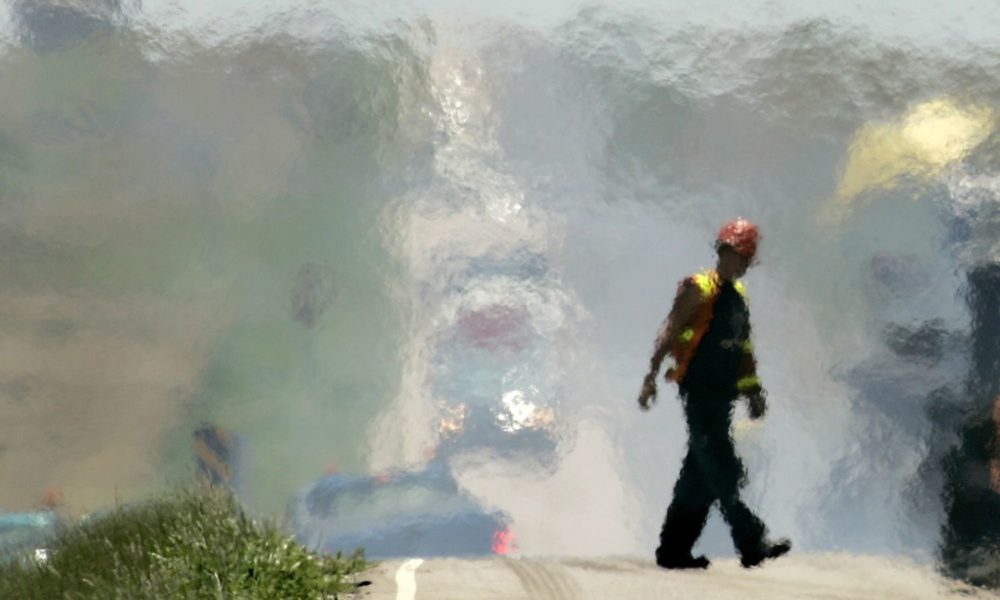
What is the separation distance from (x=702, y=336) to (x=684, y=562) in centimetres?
111

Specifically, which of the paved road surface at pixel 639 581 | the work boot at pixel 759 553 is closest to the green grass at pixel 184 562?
the paved road surface at pixel 639 581

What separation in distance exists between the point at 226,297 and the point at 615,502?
630 centimetres

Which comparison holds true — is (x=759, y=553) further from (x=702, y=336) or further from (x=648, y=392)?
(x=702, y=336)

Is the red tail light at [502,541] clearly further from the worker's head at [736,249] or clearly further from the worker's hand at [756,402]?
the worker's head at [736,249]

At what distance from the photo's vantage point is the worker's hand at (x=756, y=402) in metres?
5.87

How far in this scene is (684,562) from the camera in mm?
6102

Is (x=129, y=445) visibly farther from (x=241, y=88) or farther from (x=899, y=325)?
(x=899, y=325)

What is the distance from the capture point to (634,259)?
683 inches

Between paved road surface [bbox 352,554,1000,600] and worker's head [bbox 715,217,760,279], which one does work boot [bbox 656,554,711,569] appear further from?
worker's head [bbox 715,217,760,279]

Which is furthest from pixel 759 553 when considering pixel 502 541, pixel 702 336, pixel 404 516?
pixel 502 541

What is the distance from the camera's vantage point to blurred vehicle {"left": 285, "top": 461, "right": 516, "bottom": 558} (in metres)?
12.2

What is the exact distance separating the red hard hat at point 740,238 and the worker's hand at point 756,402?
2.02 ft

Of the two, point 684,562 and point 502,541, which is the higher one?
point 502,541

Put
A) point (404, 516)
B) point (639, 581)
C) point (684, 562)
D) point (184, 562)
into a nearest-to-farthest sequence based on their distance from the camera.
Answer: point (184, 562)
point (639, 581)
point (684, 562)
point (404, 516)
